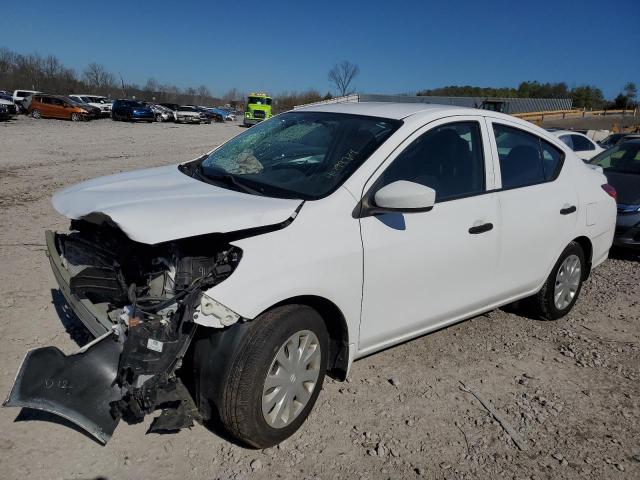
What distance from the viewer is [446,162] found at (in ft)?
11.6

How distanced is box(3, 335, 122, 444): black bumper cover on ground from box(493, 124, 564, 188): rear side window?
9.43 ft

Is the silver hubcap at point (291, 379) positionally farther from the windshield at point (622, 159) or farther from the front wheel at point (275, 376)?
the windshield at point (622, 159)

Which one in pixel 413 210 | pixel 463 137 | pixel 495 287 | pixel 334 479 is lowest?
pixel 334 479

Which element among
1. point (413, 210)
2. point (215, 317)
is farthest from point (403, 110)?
point (215, 317)

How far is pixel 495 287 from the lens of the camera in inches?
152

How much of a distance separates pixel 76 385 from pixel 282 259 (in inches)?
46.0

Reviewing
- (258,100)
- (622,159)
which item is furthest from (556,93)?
(622,159)

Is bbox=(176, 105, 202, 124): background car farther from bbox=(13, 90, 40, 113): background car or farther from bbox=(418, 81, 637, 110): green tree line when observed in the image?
bbox=(418, 81, 637, 110): green tree line

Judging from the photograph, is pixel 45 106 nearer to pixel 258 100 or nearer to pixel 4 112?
pixel 4 112

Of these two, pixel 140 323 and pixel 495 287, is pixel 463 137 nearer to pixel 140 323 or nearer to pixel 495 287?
pixel 495 287

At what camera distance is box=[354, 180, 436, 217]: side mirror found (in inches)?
113

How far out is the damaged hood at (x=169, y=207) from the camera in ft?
8.25

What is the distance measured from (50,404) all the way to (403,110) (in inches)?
108

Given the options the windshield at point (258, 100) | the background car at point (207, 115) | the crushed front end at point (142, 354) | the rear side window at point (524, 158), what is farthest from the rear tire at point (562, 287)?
the background car at point (207, 115)
